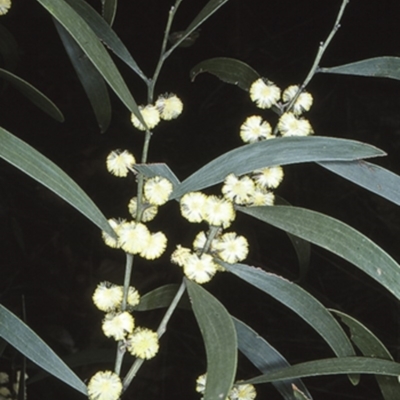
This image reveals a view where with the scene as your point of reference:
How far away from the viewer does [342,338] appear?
90 cm

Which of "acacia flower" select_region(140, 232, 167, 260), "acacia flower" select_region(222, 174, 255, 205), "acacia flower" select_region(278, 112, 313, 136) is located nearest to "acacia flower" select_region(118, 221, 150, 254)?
"acacia flower" select_region(140, 232, 167, 260)

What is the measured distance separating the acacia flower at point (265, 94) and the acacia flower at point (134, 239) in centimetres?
22

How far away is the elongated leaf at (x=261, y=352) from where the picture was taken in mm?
1001

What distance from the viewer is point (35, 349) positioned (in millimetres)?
882

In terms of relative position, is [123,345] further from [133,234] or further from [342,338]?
[342,338]

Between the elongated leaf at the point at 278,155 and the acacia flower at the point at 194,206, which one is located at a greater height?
the elongated leaf at the point at 278,155

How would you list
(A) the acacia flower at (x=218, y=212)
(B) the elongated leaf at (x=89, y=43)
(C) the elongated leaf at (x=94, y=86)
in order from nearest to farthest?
(B) the elongated leaf at (x=89, y=43), (A) the acacia flower at (x=218, y=212), (C) the elongated leaf at (x=94, y=86)

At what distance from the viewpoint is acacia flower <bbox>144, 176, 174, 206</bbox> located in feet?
2.85

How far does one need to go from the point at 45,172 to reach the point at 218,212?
21 cm

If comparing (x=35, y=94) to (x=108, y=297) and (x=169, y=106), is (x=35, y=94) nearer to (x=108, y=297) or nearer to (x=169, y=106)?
(x=169, y=106)

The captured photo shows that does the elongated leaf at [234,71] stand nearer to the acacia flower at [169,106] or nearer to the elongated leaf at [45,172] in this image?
the acacia flower at [169,106]

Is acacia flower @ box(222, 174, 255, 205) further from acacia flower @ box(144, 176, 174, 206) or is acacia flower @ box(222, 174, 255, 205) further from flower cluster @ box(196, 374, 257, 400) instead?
flower cluster @ box(196, 374, 257, 400)

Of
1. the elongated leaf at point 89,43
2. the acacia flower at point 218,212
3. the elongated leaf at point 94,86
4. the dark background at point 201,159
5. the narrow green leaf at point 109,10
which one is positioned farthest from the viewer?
the dark background at point 201,159

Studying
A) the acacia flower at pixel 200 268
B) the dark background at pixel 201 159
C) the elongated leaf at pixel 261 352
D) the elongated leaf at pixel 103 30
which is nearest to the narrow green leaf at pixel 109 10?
the elongated leaf at pixel 103 30
